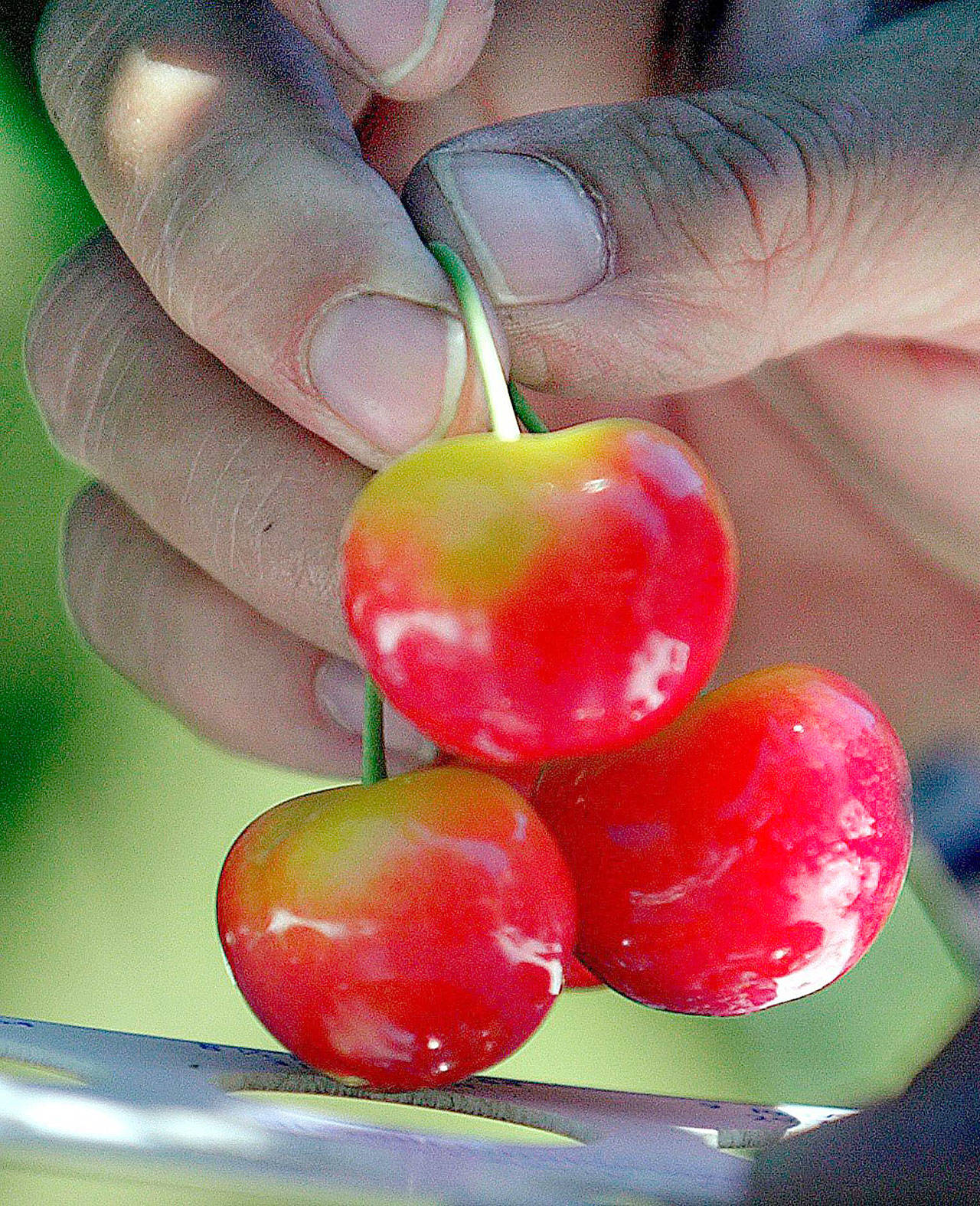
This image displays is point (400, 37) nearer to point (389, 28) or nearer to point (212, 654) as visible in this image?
point (389, 28)

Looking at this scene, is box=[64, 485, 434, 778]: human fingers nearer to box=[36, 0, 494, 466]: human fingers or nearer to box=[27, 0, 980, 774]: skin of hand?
box=[27, 0, 980, 774]: skin of hand

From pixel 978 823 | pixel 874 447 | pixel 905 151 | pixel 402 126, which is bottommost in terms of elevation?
pixel 978 823

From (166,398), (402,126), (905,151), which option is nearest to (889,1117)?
(905,151)

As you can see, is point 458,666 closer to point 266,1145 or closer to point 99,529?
point 266,1145

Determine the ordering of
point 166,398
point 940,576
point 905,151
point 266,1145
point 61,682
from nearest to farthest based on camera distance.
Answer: point 266,1145 → point 905,151 → point 166,398 → point 940,576 → point 61,682

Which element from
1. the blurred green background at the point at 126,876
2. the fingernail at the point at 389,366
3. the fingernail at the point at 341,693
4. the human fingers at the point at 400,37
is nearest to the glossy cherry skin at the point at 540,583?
the fingernail at the point at 389,366

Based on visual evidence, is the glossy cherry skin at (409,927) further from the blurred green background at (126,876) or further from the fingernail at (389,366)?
the blurred green background at (126,876)

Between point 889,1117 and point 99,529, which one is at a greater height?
point 889,1117
